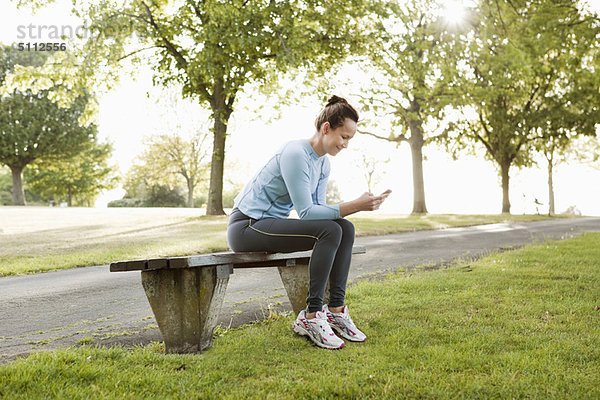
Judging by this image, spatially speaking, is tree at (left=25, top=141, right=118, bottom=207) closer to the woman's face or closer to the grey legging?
the grey legging

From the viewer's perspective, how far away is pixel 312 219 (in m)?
3.80

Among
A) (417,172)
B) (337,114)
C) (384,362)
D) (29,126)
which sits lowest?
(384,362)

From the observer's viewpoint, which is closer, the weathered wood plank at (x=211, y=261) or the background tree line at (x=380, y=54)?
the weathered wood plank at (x=211, y=261)

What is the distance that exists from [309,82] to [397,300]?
16.9 metres

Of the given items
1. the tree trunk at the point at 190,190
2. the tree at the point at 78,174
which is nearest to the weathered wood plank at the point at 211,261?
the tree trunk at the point at 190,190

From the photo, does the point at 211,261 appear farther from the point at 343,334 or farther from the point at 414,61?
the point at 414,61

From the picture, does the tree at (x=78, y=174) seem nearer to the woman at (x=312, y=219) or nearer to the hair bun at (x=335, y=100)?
the woman at (x=312, y=219)

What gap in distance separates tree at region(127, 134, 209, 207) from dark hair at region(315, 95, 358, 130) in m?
39.2

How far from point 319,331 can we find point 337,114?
5.43 feet

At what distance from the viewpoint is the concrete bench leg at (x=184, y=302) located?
11.6 feet

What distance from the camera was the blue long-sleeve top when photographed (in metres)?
3.78

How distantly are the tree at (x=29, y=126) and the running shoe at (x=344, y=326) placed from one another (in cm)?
4071

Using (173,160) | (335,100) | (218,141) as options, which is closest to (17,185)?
(173,160)

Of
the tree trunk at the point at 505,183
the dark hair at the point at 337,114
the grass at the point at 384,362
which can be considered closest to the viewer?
the grass at the point at 384,362
